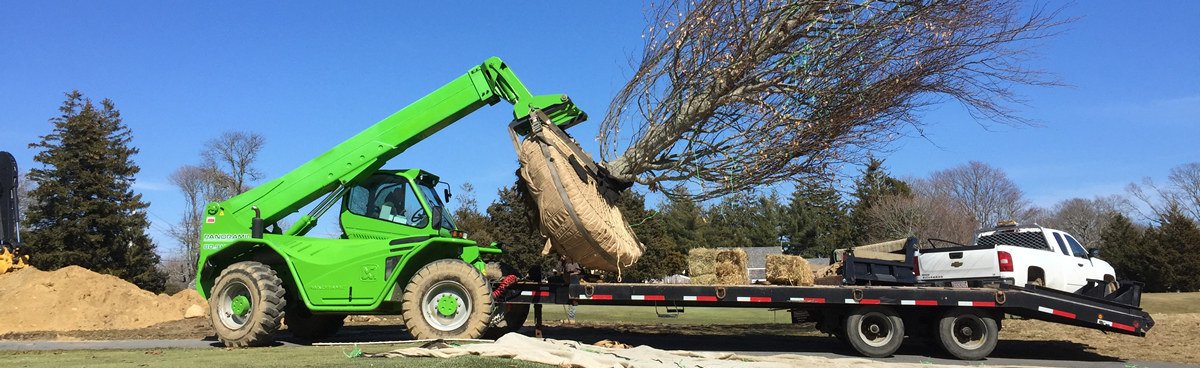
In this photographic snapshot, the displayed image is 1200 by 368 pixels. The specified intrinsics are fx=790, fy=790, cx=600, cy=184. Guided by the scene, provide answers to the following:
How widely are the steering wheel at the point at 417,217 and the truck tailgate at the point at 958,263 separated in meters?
7.81

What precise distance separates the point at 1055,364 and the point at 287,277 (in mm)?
11210

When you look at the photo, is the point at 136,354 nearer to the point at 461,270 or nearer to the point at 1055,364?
the point at 461,270

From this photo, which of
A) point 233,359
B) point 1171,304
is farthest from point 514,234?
point 233,359

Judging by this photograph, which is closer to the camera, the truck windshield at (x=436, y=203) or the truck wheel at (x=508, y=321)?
the truck windshield at (x=436, y=203)

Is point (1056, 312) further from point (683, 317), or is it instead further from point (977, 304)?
point (683, 317)

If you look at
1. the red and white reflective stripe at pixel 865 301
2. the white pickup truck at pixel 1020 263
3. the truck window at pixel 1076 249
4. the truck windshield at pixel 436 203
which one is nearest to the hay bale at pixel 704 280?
the red and white reflective stripe at pixel 865 301

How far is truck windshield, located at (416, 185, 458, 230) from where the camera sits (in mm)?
12016

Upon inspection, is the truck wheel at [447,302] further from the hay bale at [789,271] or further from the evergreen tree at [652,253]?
the evergreen tree at [652,253]

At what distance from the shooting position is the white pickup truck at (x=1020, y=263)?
11.9 m

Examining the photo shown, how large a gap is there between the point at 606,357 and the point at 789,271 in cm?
382

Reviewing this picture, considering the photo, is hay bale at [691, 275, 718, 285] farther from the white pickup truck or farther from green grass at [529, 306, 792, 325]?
green grass at [529, 306, 792, 325]

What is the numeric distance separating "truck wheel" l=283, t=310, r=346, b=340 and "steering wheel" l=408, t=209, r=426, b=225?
269 centimetres

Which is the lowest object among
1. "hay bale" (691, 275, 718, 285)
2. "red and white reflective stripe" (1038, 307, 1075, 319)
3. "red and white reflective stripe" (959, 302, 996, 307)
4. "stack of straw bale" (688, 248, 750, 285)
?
→ "red and white reflective stripe" (1038, 307, 1075, 319)

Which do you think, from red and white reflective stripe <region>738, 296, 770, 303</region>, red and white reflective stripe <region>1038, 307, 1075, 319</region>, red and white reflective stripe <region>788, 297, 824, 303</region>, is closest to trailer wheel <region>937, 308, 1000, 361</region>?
red and white reflective stripe <region>1038, 307, 1075, 319</region>
